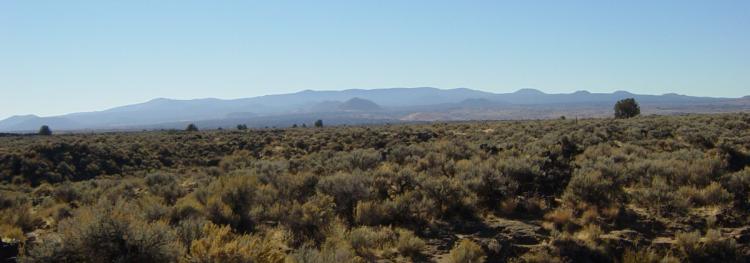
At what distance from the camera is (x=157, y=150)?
36469 mm

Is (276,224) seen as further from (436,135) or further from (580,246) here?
(436,135)

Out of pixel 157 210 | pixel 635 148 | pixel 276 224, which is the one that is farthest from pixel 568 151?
→ pixel 157 210

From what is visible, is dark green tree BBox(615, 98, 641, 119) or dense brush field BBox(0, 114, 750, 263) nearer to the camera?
dense brush field BBox(0, 114, 750, 263)

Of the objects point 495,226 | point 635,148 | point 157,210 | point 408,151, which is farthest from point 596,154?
point 157,210

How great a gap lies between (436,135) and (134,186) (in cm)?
2501

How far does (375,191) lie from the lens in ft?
34.9

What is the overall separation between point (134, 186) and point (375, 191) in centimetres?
1010

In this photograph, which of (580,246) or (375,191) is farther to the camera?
(375,191)

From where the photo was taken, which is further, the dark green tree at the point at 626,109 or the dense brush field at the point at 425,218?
the dark green tree at the point at 626,109

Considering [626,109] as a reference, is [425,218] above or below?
below

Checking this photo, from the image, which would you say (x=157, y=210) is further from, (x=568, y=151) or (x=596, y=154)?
(x=568, y=151)

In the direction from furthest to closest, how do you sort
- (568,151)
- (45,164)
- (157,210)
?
(45,164), (568,151), (157,210)

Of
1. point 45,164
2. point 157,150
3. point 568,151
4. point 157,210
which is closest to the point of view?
point 157,210

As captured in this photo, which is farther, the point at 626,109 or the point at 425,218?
the point at 626,109
